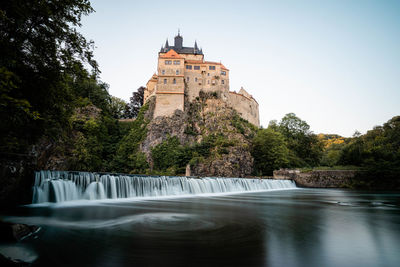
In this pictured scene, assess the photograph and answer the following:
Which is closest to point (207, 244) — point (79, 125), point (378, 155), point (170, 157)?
point (79, 125)


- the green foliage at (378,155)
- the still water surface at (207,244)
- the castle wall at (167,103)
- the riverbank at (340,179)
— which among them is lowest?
the riverbank at (340,179)

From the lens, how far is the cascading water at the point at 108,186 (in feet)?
31.9

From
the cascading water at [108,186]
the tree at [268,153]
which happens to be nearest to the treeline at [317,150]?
the tree at [268,153]

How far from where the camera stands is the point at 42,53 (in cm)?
600

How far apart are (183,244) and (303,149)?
46.4 m

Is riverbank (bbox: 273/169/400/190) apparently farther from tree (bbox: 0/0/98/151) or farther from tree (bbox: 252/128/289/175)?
tree (bbox: 0/0/98/151)

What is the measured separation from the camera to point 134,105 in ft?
178

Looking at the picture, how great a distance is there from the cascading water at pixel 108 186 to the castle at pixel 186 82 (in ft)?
80.1

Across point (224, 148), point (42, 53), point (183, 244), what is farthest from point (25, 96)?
point (224, 148)

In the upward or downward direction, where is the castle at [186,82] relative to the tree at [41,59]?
upward

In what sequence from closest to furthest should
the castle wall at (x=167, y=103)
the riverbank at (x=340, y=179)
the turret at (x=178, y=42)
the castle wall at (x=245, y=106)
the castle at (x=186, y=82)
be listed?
the riverbank at (x=340, y=179) < the castle wall at (x=167, y=103) < the castle at (x=186, y=82) < the castle wall at (x=245, y=106) < the turret at (x=178, y=42)

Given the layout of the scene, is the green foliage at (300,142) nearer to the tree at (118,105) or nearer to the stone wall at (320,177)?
the stone wall at (320,177)

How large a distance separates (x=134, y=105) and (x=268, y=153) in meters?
33.7

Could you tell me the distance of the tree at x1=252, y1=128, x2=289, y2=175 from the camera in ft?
126
